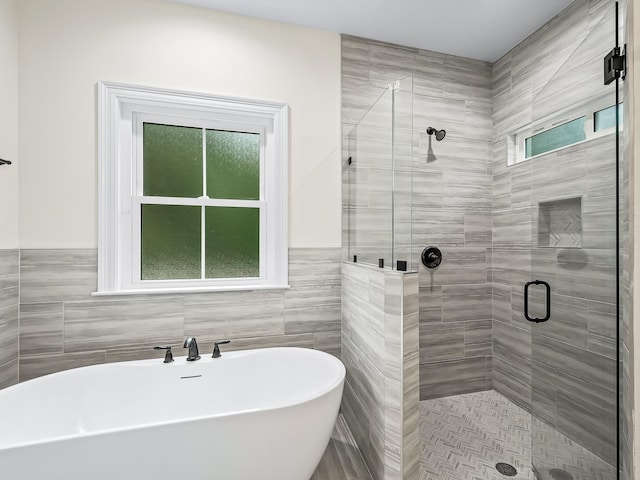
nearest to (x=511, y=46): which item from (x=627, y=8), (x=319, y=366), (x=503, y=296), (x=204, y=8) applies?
(x=627, y=8)

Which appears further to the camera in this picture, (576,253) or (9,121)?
(9,121)

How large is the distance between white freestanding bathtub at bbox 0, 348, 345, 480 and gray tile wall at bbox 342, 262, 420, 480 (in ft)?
0.76

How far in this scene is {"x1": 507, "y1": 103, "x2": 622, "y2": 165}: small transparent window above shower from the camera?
3.74ft

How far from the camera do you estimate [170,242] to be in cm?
211

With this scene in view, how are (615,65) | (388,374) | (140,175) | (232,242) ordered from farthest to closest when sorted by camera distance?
1. (232,242)
2. (140,175)
3. (388,374)
4. (615,65)

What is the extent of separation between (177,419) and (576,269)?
5.81ft

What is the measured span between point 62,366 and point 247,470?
136 centimetres

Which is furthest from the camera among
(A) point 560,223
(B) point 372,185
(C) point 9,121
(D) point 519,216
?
(D) point 519,216

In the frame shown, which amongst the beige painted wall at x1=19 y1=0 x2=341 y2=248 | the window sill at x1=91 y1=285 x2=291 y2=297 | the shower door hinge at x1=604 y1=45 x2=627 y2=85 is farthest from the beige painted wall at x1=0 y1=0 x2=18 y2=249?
the shower door hinge at x1=604 y1=45 x2=627 y2=85

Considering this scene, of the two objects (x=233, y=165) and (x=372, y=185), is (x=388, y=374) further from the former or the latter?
(x=233, y=165)

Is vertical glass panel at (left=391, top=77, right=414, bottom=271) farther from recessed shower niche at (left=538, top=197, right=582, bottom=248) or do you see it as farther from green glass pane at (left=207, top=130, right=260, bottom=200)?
green glass pane at (left=207, top=130, right=260, bottom=200)

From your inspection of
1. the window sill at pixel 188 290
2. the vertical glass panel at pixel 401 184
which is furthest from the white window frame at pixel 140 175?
the vertical glass panel at pixel 401 184

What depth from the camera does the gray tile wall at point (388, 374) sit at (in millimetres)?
1449

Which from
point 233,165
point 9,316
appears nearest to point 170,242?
point 233,165
